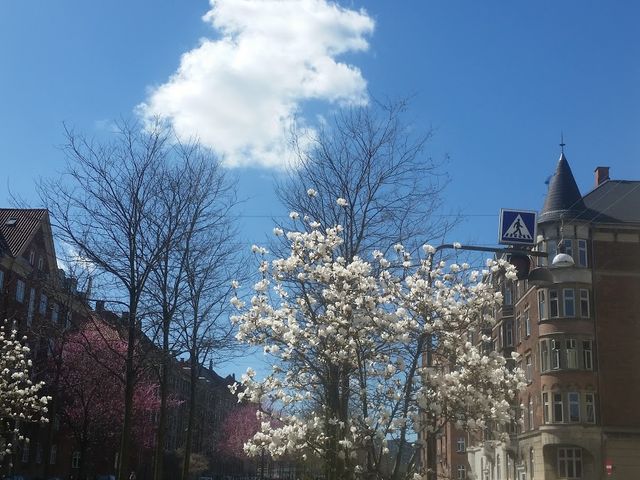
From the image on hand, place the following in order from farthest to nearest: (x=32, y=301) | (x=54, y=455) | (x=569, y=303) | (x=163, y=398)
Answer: (x=54, y=455) → (x=32, y=301) → (x=569, y=303) → (x=163, y=398)

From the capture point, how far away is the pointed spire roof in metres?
43.1

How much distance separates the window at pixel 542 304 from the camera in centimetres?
4201

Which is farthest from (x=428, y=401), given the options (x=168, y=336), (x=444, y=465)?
(x=444, y=465)

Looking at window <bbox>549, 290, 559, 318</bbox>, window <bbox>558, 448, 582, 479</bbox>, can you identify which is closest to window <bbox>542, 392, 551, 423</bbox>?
window <bbox>558, 448, 582, 479</bbox>

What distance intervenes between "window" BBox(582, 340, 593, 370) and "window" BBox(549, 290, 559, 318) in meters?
2.26

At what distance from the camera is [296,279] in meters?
13.0

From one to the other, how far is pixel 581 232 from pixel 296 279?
33.7 m

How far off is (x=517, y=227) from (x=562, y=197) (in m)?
33.4

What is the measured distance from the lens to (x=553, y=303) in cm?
4203

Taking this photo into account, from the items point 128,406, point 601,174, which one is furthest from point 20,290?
point 601,174

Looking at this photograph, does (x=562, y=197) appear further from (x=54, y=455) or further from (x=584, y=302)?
(x=54, y=455)

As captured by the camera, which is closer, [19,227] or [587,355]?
[587,355]

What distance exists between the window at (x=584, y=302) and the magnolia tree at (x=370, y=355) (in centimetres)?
3091

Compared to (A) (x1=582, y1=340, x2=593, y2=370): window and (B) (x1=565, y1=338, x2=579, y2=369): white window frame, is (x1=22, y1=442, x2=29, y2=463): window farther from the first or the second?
(A) (x1=582, y1=340, x2=593, y2=370): window
